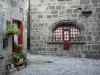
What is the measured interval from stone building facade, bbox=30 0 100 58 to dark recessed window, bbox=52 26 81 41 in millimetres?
315

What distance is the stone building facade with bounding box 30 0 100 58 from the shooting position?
12695 mm

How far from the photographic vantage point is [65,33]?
13.2m

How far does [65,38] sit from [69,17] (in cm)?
133

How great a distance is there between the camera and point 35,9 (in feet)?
43.7

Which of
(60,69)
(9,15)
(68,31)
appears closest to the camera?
(9,15)

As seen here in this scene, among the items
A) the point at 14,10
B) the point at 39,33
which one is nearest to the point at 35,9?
→ the point at 39,33

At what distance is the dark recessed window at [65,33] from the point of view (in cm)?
1310

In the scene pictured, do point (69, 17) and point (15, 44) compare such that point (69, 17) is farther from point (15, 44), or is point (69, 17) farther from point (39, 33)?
point (15, 44)

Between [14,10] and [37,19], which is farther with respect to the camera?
[37,19]

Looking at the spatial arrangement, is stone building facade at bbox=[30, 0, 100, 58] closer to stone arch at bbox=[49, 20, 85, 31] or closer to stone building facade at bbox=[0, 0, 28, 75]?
stone arch at bbox=[49, 20, 85, 31]

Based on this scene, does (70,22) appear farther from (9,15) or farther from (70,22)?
(9,15)

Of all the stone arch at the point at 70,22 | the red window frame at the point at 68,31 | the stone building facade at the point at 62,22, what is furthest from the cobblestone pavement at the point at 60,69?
the red window frame at the point at 68,31

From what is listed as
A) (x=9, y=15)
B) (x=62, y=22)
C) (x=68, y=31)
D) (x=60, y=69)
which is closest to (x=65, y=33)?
(x=68, y=31)

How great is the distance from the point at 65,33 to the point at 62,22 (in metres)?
0.73
